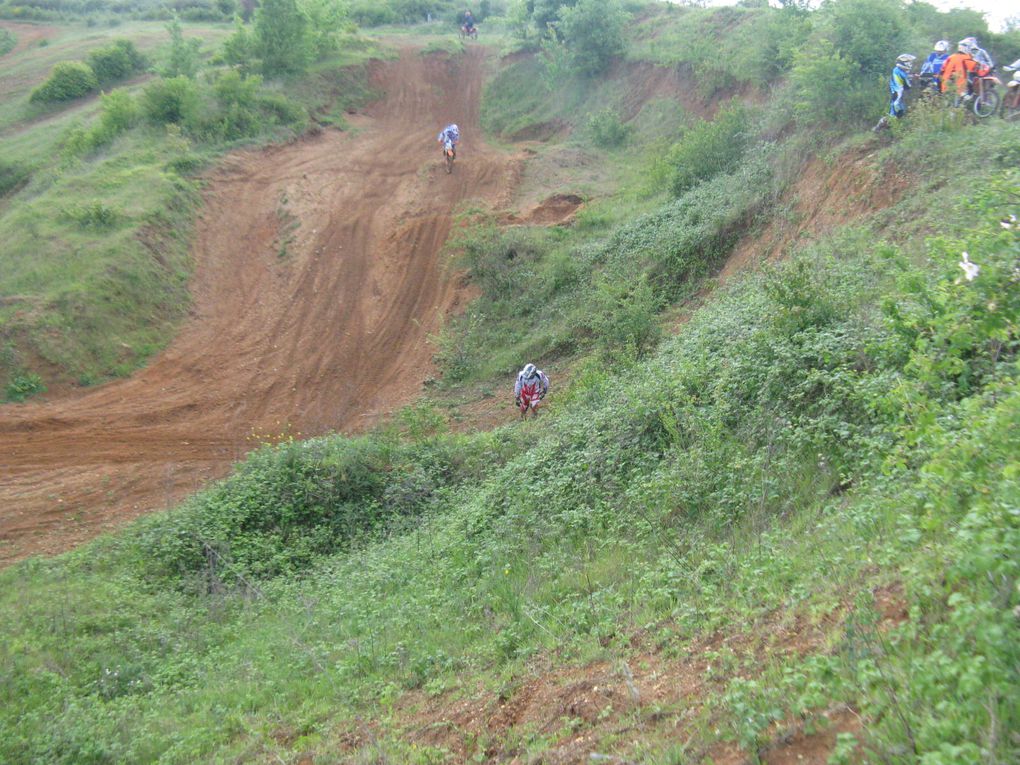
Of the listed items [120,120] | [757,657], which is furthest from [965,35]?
[120,120]

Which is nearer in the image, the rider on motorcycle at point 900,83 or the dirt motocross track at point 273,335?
the dirt motocross track at point 273,335

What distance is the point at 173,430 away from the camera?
1490 cm

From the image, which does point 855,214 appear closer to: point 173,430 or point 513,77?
point 173,430

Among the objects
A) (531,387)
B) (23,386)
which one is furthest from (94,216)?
(531,387)

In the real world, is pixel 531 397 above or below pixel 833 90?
below

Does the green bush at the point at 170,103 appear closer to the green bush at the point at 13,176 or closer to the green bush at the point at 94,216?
the green bush at the point at 13,176

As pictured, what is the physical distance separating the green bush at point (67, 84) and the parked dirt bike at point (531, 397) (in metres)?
29.0

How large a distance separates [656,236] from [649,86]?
1169 centimetres

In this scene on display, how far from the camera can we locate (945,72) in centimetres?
1314

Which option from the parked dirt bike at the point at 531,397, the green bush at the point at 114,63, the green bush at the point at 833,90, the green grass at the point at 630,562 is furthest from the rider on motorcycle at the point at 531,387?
the green bush at the point at 114,63

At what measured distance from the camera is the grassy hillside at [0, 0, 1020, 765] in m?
3.99

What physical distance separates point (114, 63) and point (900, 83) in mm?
32094

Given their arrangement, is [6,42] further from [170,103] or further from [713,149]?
[713,149]

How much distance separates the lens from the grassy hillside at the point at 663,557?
3986 mm
